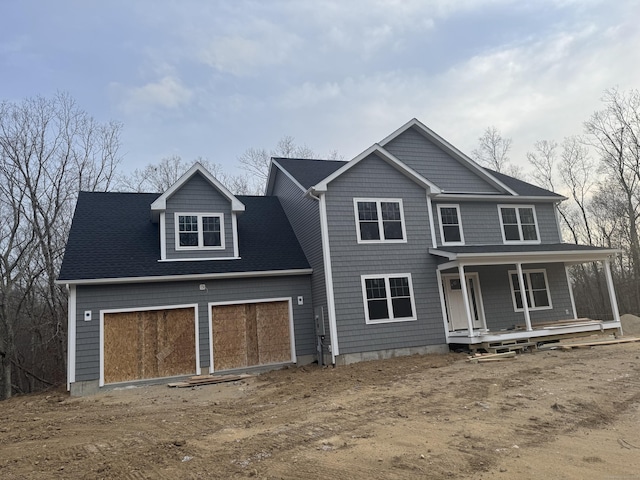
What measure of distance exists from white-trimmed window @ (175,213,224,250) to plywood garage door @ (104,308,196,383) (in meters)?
2.16

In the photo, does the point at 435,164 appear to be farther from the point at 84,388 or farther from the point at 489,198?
the point at 84,388

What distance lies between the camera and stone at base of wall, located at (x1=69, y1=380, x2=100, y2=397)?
11.7 meters

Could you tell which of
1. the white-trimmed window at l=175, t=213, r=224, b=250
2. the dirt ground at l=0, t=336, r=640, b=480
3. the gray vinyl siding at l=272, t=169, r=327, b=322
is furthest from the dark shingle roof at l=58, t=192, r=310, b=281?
the dirt ground at l=0, t=336, r=640, b=480

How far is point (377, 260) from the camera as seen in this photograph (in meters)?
13.9

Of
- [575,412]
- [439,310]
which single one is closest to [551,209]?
[439,310]

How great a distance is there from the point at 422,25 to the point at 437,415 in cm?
1278

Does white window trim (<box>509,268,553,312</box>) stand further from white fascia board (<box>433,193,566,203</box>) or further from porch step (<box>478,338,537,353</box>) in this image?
white fascia board (<box>433,193,566,203</box>)

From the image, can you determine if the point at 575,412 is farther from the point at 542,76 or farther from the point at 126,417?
the point at 542,76

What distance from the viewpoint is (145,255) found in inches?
533

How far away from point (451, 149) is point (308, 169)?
219 inches

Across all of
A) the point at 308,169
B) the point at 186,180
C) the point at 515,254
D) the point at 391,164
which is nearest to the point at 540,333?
the point at 515,254

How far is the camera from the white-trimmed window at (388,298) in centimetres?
1356

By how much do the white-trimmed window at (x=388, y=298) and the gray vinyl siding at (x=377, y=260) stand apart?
157 mm

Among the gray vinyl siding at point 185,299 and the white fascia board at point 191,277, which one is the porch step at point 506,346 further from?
the white fascia board at point 191,277
